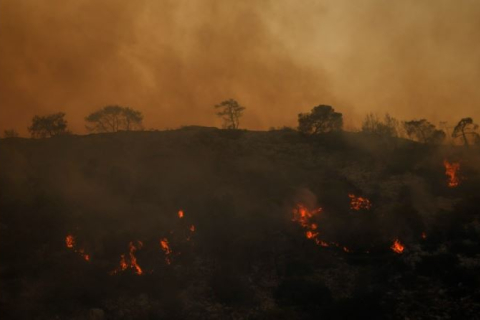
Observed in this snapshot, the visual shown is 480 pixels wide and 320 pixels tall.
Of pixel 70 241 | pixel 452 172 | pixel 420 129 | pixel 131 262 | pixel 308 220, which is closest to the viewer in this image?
pixel 131 262

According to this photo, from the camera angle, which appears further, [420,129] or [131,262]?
[420,129]

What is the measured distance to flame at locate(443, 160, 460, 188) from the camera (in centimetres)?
5529

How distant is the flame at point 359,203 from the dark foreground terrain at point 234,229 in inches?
6.8

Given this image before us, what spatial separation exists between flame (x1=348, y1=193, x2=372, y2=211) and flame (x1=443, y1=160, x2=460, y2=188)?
1143cm

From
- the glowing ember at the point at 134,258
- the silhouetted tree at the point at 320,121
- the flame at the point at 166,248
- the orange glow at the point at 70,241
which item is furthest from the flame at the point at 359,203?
the orange glow at the point at 70,241

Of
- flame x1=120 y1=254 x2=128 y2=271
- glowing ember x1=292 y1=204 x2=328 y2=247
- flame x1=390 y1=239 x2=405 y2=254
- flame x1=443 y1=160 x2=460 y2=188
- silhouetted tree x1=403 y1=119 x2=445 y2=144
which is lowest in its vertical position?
flame x1=390 y1=239 x2=405 y2=254

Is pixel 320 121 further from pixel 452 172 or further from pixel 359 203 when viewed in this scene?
pixel 359 203

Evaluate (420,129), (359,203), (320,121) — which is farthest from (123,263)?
(420,129)

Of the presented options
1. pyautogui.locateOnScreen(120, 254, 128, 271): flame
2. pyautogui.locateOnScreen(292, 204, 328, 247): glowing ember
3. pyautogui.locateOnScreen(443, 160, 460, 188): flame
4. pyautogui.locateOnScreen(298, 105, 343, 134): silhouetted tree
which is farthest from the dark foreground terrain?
pyautogui.locateOnScreen(298, 105, 343, 134): silhouetted tree

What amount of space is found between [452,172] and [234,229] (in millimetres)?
31316

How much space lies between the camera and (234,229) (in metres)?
46.5

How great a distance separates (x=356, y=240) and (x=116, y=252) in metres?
23.7

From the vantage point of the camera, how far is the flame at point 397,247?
42.0 m

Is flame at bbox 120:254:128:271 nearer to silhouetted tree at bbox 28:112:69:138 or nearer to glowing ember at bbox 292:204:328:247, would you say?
glowing ember at bbox 292:204:328:247
